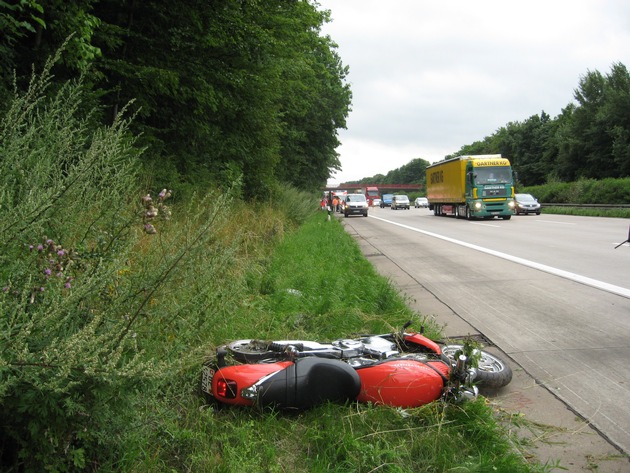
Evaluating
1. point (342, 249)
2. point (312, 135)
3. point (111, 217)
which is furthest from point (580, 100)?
point (111, 217)

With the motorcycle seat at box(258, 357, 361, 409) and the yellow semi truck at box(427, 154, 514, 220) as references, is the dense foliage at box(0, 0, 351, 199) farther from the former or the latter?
the yellow semi truck at box(427, 154, 514, 220)

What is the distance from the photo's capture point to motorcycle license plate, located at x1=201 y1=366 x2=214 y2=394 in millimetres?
3363

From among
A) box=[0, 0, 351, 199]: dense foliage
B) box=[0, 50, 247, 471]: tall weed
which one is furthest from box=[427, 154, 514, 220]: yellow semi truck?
box=[0, 50, 247, 471]: tall weed

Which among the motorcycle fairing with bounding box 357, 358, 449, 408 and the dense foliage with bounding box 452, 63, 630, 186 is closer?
the motorcycle fairing with bounding box 357, 358, 449, 408

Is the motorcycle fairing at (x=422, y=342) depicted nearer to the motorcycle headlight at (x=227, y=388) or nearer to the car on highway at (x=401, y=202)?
the motorcycle headlight at (x=227, y=388)

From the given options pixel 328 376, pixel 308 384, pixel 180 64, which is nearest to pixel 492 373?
pixel 328 376

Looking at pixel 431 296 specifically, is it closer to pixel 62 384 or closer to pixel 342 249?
pixel 342 249

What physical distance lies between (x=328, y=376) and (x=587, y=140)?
68.2 meters

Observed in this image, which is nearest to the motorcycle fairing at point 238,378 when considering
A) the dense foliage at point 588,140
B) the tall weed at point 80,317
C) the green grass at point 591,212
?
the tall weed at point 80,317

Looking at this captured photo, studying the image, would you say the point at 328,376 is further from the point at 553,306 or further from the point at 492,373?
the point at 553,306

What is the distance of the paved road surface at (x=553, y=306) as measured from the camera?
3875 mm

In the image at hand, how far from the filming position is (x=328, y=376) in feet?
10.7

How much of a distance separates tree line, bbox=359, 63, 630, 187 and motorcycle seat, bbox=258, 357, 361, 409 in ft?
176

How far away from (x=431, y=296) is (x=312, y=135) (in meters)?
32.1
